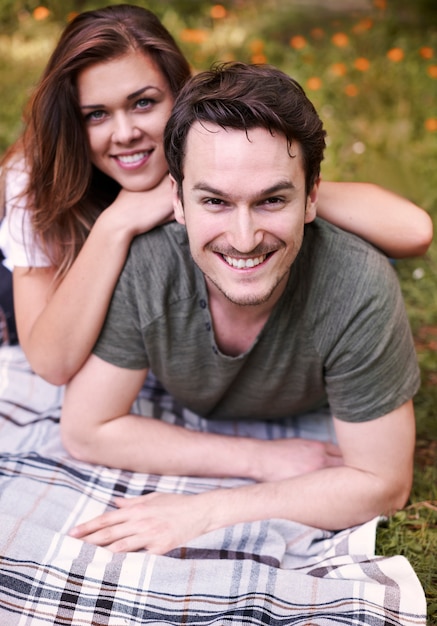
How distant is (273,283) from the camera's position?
2252 mm

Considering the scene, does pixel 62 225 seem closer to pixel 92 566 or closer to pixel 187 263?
pixel 187 263

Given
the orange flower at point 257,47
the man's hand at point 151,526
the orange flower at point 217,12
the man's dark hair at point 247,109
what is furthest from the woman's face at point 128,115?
the orange flower at point 217,12

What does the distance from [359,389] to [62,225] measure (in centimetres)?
117

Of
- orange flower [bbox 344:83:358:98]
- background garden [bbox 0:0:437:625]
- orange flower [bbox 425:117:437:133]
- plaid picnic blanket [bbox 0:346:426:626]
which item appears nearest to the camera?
plaid picnic blanket [bbox 0:346:426:626]

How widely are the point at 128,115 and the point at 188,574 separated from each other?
1.47 meters

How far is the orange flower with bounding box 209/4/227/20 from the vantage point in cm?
617

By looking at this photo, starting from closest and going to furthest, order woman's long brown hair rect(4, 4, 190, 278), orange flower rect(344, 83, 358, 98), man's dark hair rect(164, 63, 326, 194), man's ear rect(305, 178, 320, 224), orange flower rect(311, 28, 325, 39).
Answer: man's dark hair rect(164, 63, 326, 194), man's ear rect(305, 178, 320, 224), woman's long brown hair rect(4, 4, 190, 278), orange flower rect(344, 83, 358, 98), orange flower rect(311, 28, 325, 39)

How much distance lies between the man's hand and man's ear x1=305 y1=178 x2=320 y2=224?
0.96 meters

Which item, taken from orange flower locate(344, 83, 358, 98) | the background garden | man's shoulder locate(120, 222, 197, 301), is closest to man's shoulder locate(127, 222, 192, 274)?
man's shoulder locate(120, 222, 197, 301)

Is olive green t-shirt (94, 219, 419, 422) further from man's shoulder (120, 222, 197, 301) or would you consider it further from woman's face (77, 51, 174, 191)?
woman's face (77, 51, 174, 191)

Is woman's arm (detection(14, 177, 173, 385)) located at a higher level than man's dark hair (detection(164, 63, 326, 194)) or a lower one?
lower

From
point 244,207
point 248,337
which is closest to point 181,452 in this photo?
point 248,337

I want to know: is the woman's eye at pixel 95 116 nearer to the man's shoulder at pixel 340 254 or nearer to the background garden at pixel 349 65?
the man's shoulder at pixel 340 254

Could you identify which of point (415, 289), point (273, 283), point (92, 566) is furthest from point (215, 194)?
point (415, 289)
